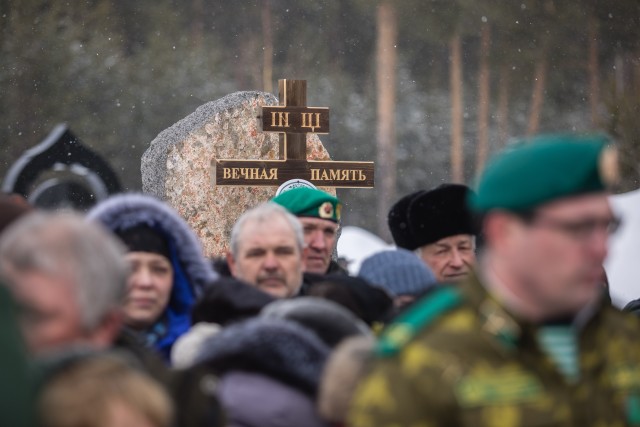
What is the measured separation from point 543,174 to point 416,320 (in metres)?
0.34

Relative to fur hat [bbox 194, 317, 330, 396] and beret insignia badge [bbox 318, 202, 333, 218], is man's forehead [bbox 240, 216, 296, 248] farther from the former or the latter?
fur hat [bbox 194, 317, 330, 396]

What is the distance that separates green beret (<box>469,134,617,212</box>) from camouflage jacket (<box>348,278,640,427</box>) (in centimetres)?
17

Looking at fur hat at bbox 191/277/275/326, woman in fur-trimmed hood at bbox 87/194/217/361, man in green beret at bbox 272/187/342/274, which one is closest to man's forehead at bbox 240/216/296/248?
woman in fur-trimmed hood at bbox 87/194/217/361

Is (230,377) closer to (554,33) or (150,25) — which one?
(150,25)

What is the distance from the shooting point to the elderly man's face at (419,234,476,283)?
5828mm

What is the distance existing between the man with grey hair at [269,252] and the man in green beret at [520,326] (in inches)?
87.3

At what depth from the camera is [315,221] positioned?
19.8ft

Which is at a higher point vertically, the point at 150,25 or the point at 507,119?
the point at 150,25

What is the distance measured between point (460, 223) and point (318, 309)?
275 centimetres

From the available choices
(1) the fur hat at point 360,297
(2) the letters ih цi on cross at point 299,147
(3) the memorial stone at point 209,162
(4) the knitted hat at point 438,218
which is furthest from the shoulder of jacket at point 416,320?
(3) the memorial stone at point 209,162

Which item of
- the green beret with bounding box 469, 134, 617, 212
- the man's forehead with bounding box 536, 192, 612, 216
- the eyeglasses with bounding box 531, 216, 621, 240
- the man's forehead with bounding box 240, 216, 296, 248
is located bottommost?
the man's forehead with bounding box 240, 216, 296, 248

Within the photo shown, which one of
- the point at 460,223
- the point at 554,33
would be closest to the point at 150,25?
the point at 554,33

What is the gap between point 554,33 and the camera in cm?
3606

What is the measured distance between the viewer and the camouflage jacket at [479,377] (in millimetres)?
2334
